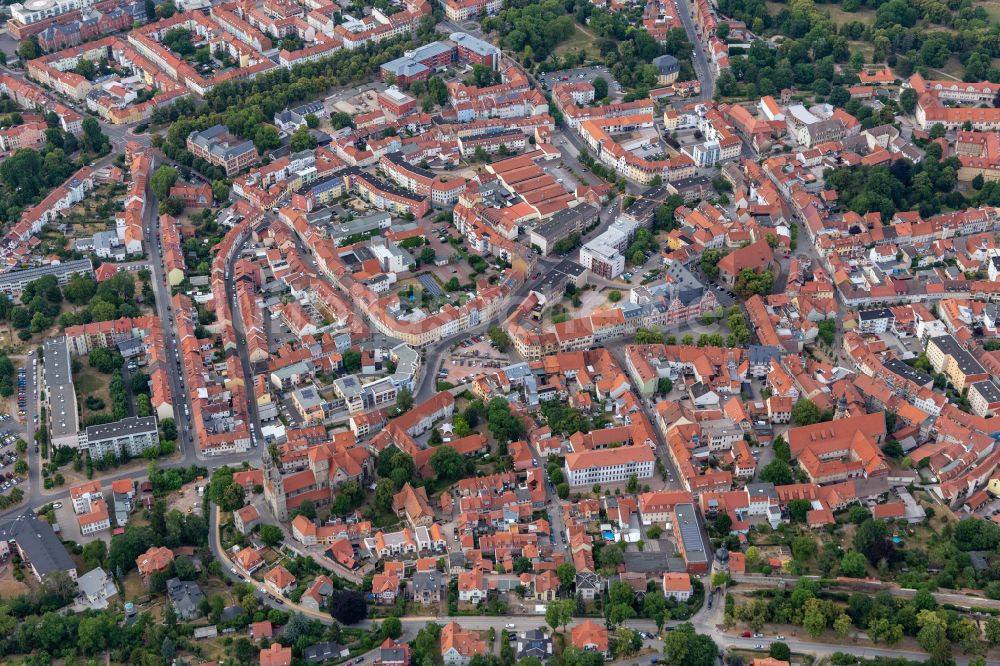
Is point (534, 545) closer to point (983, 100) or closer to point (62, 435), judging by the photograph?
point (62, 435)

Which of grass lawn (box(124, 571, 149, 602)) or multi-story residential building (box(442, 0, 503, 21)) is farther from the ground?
multi-story residential building (box(442, 0, 503, 21))

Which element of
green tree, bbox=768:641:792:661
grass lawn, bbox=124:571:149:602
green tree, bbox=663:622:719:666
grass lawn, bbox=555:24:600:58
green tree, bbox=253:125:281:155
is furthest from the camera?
grass lawn, bbox=555:24:600:58

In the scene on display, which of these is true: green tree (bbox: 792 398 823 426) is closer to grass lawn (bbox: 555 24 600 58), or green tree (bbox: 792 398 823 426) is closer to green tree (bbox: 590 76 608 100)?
green tree (bbox: 590 76 608 100)

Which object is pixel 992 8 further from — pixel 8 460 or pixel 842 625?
pixel 8 460

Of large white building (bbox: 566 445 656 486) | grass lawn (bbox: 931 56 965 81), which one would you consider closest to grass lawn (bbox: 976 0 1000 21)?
grass lawn (bbox: 931 56 965 81)

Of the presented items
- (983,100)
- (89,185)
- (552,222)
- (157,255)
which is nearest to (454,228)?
(552,222)

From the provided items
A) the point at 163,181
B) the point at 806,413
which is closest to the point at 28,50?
the point at 163,181

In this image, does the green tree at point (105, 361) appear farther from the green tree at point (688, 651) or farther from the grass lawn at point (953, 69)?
the grass lawn at point (953, 69)
